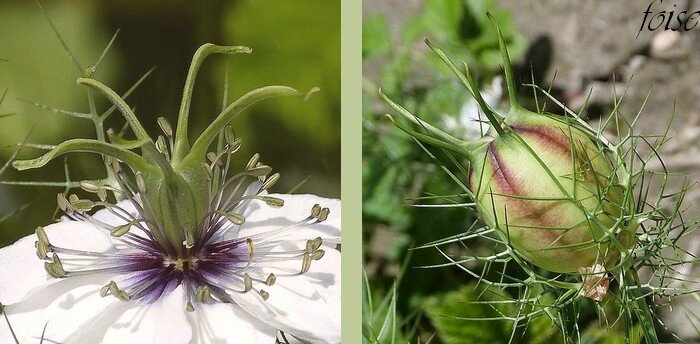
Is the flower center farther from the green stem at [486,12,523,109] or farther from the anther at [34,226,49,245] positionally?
the green stem at [486,12,523,109]

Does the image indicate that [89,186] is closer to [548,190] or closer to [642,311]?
[548,190]

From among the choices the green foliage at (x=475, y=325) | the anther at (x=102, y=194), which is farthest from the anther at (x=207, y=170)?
the green foliage at (x=475, y=325)

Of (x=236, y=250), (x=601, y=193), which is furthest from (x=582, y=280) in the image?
(x=236, y=250)

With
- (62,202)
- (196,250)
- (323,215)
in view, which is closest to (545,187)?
(323,215)

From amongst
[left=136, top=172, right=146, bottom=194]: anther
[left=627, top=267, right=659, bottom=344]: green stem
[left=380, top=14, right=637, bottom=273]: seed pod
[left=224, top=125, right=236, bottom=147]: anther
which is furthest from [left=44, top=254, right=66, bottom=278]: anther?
[left=627, top=267, right=659, bottom=344]: green stem

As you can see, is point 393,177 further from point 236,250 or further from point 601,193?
point 601,193

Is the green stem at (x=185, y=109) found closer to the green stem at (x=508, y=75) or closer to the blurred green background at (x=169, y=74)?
the blurred green background at (x=169, y=74)
